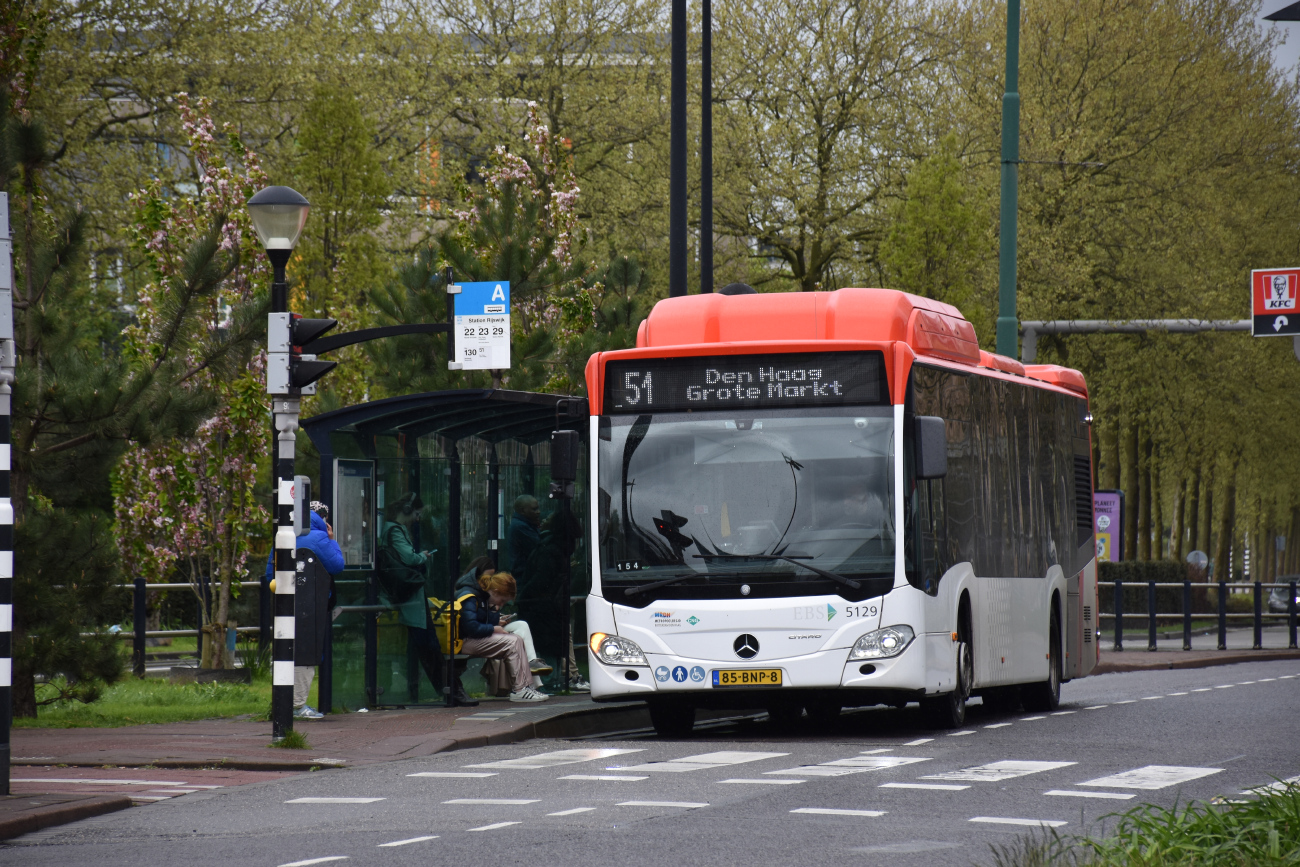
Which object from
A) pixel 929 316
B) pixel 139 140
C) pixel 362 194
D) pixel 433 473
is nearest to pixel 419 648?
pixel 433 473

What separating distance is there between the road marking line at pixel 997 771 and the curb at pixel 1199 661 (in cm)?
1347

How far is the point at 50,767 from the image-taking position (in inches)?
484

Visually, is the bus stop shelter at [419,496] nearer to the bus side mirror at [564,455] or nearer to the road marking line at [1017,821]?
the bus side mirror at [564,455]

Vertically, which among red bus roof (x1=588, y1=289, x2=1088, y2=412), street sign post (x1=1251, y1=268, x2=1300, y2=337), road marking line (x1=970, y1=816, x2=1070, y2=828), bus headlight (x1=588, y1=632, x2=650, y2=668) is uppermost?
street sign post (x1=1251, y1=268, x2=1300, y2=337)

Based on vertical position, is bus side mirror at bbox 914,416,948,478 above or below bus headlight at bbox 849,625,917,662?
above

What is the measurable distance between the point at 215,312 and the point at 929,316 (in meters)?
9.37

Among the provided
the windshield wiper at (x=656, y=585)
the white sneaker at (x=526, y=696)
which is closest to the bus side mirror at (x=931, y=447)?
the windshield wiper at (x=656, y=585)

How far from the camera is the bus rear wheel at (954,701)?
14.7 m

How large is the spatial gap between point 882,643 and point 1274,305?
18772mm

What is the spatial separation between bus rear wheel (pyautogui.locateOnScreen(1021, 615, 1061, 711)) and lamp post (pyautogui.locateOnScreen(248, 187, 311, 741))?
290 inches

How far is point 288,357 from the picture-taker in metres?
13.7

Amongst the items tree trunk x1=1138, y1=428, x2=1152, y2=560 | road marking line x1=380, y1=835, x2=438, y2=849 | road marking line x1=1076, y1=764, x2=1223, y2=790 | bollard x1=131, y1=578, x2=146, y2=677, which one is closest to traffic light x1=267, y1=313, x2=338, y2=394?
road marking line x1=380, y1=835, x2=438, y2=849

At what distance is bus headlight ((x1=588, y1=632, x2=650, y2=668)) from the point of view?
13859 millimetres

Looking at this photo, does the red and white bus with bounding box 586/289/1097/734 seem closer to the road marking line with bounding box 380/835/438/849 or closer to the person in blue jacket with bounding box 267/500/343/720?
the person in blue jacket with bounding box 267/500/343/720
